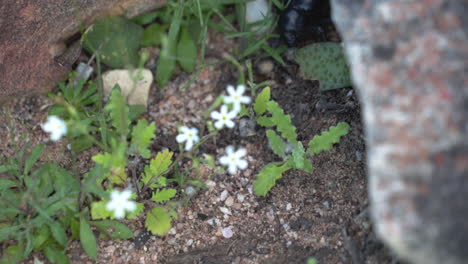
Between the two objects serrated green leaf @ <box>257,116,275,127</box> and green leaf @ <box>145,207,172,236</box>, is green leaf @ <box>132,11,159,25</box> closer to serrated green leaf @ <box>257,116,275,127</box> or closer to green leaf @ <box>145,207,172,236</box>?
serrated green leaf @ <box>257,116,275,127</box>

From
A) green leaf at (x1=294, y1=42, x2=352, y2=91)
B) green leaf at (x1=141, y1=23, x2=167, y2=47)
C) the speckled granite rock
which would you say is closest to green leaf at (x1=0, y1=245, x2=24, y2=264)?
green leaf at (x1=141, y1=23, x2=167, y2=47)

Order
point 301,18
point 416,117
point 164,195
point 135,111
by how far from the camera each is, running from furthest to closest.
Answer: point 301,18 → point 135,111 → point 164,195 → point 416,117

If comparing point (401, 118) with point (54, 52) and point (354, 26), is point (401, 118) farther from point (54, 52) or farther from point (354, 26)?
point (54, 52)

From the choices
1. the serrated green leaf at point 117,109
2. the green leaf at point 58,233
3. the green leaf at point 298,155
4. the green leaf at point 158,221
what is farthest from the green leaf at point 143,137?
the green leaf at point 298,155

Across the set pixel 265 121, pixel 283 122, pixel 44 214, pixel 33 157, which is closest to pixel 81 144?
pixel 33 157

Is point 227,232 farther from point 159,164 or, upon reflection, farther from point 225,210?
point 159,164

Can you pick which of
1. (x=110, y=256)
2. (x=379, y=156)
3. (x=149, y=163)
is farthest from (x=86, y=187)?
(x=379, y=156)

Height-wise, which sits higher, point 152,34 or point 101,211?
point 152,34
